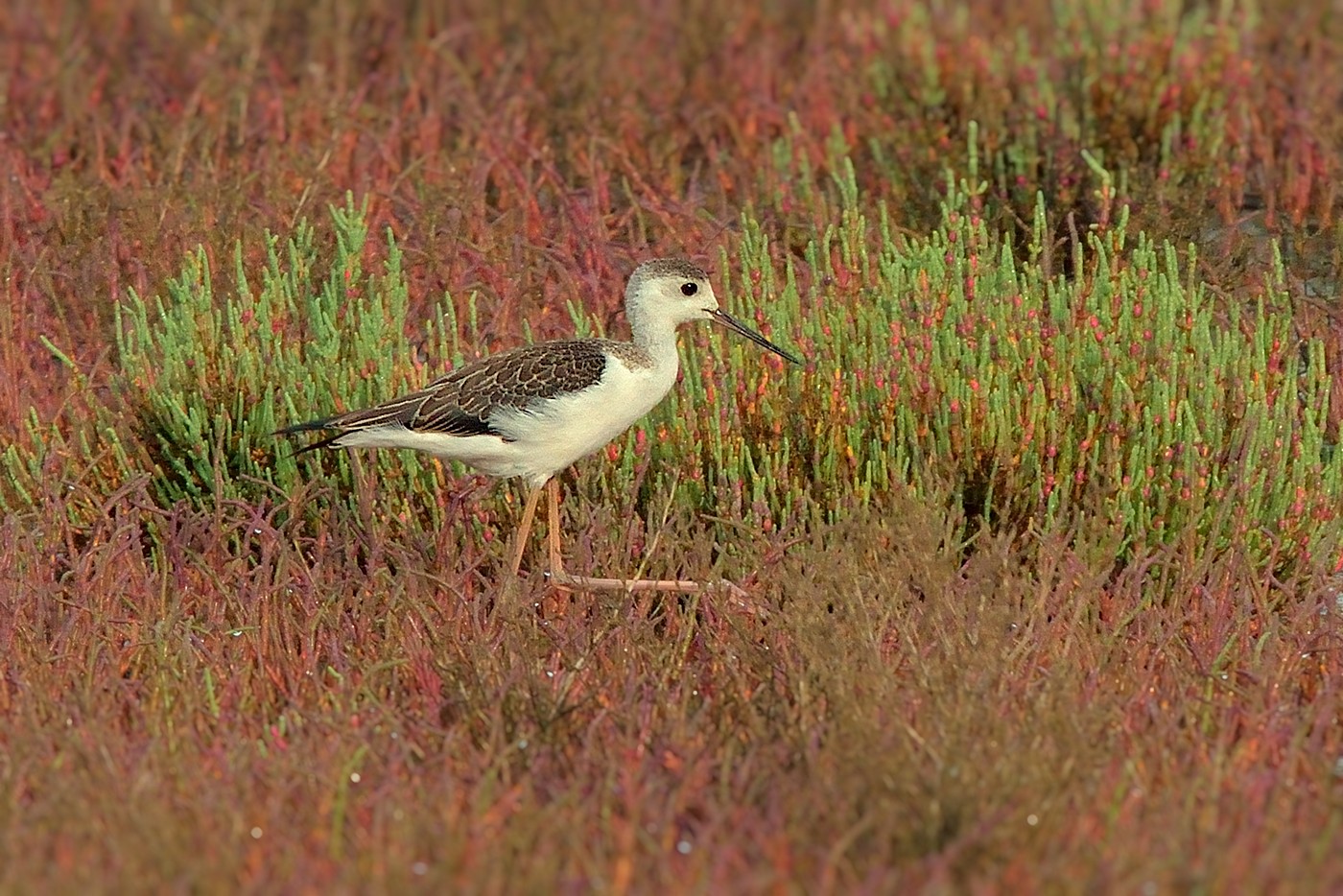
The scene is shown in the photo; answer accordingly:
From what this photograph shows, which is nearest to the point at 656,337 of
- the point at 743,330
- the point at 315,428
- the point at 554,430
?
the point at 743,330

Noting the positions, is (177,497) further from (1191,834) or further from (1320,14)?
(1320,14)

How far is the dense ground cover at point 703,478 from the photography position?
3705 mm

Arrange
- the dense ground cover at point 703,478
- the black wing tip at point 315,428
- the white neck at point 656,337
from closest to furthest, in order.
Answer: the dense ground cover at point 703,478, the black wing tip at point 315,428, the white neck at point 656,337

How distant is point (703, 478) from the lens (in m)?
5.62

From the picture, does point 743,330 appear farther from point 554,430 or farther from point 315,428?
point 315,428

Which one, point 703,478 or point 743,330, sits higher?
point 743,330

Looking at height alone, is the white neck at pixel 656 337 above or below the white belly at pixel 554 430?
above

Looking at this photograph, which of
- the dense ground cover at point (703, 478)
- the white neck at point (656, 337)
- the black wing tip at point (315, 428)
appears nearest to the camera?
the dense ground cover at point (703, 478)

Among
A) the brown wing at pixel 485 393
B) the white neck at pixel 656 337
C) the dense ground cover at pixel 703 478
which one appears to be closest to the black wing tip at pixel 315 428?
the brown wing at pixel 485 393

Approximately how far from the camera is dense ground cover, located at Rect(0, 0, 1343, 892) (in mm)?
3705

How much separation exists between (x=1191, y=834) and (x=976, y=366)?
2154 millimetres

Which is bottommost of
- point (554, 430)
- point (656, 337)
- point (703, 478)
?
point (703, 478)

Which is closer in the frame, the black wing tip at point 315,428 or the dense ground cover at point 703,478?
the dense ground cover at point 703,478

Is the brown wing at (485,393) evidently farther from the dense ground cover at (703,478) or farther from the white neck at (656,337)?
the dense ground cover at (703,478)
